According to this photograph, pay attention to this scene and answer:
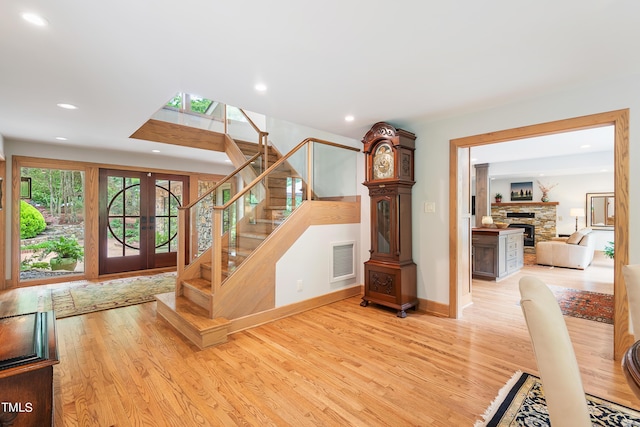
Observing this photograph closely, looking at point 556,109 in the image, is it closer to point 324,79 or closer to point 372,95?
point 372,95

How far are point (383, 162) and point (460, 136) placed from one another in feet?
2.99

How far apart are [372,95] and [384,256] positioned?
75.6 inches

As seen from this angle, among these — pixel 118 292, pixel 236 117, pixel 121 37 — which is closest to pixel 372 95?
pixel 121 37

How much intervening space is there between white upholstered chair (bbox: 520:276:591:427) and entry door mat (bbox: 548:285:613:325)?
3.51m

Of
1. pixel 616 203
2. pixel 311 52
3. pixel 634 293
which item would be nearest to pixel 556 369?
pixel 634 293

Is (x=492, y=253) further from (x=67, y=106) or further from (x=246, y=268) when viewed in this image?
(x=67, y=106)

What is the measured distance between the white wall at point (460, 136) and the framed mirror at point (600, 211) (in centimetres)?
880

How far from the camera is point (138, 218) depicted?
19.5 ft

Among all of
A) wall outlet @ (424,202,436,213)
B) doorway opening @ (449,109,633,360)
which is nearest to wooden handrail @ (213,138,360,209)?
wall outlet @ (424,202,436,213)

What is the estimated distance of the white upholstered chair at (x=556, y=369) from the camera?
33.8 inches

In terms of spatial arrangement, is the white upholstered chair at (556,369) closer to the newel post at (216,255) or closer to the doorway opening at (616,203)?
the doorway opening at (616,203)

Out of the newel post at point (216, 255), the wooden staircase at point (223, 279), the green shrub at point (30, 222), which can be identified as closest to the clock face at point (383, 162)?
the wooden staircase at point (223, 279)

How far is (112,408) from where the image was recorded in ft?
6.35

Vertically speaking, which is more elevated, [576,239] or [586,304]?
[576,239]
